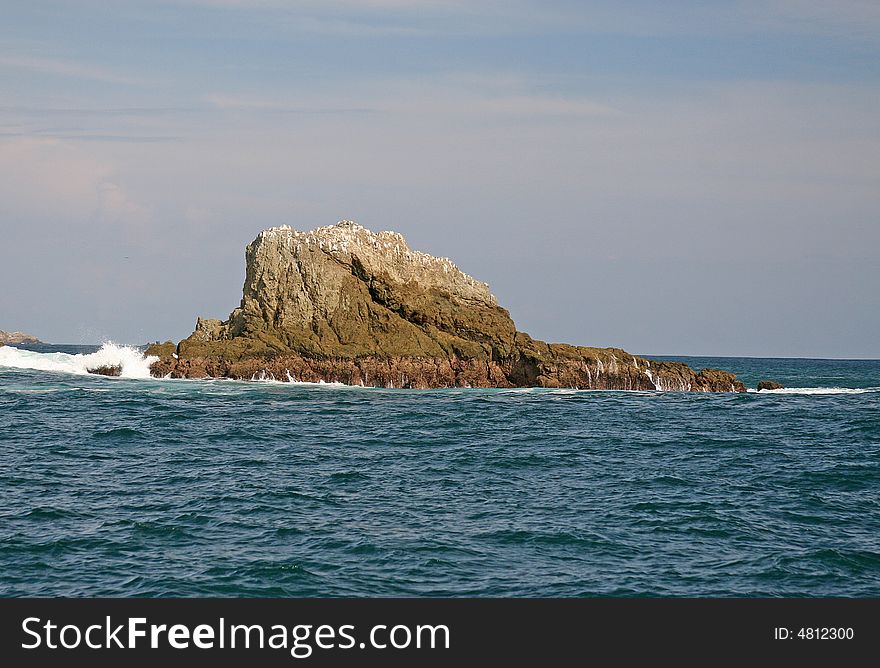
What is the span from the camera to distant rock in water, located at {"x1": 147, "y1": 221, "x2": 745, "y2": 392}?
2751 inches

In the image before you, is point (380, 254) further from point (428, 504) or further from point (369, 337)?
point (428, 504)

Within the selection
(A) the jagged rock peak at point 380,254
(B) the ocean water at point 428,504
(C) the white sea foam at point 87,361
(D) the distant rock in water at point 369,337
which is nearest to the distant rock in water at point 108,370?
(C) the white sea foam at point 87,361

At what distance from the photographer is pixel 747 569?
1902cm

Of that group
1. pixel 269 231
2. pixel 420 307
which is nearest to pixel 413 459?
pixel 420 307

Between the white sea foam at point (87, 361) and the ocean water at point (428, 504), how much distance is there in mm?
26162

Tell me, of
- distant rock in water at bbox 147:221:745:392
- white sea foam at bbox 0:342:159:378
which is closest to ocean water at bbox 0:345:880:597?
distant rock in water at bbox 147:221:745:392

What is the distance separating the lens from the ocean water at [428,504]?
18.2 m

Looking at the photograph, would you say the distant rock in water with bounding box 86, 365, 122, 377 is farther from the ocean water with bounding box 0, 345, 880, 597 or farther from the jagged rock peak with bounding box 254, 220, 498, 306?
the ocean water with bounding box 0, 345, 880, 597

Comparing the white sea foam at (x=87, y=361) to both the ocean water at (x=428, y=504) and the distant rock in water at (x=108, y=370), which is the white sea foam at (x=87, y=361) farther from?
the ocean water at (x=428, y=504)

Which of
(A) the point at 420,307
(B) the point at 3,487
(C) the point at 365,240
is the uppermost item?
(C) the point at 365,240
